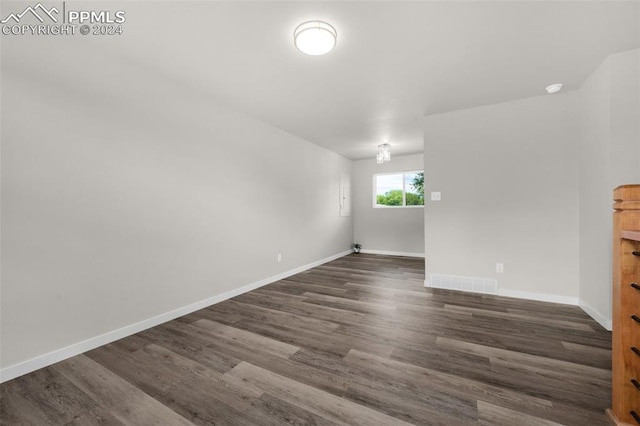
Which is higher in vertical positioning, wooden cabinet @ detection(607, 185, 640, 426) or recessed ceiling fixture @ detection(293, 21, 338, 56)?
recessed ceiling fixture @ detection(293, 21, 338, 56)

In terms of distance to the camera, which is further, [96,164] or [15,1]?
[96,164]

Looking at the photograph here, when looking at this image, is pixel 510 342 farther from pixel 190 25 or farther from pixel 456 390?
pixel 190 25

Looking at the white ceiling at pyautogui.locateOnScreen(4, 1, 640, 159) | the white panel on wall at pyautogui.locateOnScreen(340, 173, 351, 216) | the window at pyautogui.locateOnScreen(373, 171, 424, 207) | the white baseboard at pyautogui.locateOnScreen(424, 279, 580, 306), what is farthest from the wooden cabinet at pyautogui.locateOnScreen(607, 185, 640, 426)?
the white panel on wall at pyautogui.locateOnScreen(340, 173, 351, 216)

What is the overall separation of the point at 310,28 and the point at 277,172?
8.04 ft

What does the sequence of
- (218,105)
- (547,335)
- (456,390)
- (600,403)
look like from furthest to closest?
(218,105)
(547,335)
(456,390)
(600,403)

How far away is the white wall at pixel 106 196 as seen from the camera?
1738 mm

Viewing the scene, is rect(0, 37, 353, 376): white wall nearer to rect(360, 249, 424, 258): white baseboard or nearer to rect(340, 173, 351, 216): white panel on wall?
rect(340, 173, 351, 216): white panel on wall

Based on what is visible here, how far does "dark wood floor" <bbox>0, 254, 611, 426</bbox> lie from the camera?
1.36 meters

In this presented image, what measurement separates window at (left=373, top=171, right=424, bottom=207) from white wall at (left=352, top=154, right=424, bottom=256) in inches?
5.4

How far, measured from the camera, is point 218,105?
310 cm

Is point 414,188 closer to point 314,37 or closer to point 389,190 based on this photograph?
point 389,190

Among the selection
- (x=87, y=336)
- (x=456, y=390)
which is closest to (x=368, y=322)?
(x=456, y=390)

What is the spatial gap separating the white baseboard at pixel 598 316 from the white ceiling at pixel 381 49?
236 centimetres

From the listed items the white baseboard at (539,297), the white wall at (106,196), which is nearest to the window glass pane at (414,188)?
the white baseboard at (539,297)
